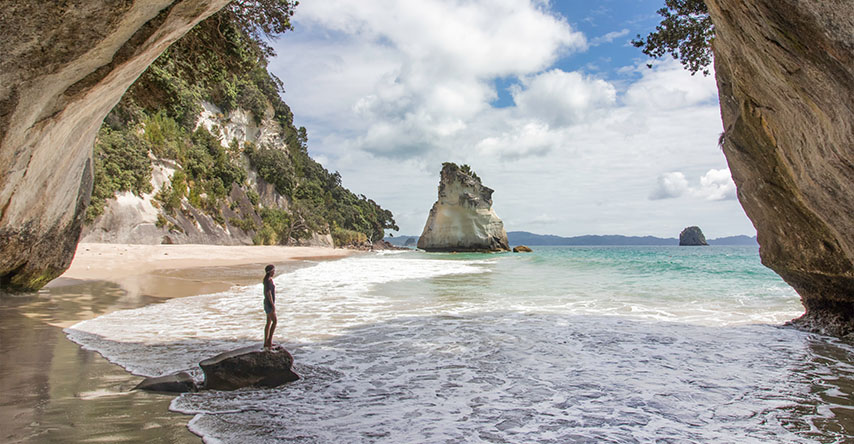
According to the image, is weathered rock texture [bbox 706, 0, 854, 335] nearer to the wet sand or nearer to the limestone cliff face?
the wet sand

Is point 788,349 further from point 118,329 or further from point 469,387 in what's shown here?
point 118,329

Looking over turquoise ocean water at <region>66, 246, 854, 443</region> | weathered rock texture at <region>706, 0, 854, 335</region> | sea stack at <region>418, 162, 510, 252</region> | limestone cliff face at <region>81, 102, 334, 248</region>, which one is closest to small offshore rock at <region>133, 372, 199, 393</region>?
turquoise ocean water at <region>66, 246, 854, 443</region>

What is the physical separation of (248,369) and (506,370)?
2.89 meters

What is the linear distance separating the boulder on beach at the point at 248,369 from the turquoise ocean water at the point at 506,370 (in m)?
0.13

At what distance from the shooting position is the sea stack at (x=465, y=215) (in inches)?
2383

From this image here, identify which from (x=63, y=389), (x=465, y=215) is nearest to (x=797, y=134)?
(x=63, y=389)

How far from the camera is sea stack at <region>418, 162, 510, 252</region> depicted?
2383 inches

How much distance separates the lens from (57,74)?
3729 mm

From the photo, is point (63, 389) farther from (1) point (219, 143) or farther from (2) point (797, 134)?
(1) point (219, 143)

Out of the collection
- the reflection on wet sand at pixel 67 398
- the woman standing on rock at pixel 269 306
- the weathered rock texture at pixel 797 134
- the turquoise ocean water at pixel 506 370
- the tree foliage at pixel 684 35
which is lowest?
the turquoise ocean water at pixel 506 370

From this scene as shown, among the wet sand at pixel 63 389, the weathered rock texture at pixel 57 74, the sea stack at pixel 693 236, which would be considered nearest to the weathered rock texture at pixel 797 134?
the weathered rock texture at pixel 57 74

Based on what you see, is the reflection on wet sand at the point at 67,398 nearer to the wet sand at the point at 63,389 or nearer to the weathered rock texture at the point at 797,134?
the wet sand at the point at 63,389

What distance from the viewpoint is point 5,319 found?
7141 millimetres

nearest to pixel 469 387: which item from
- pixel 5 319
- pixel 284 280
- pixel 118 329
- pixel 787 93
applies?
pixel 787 93
